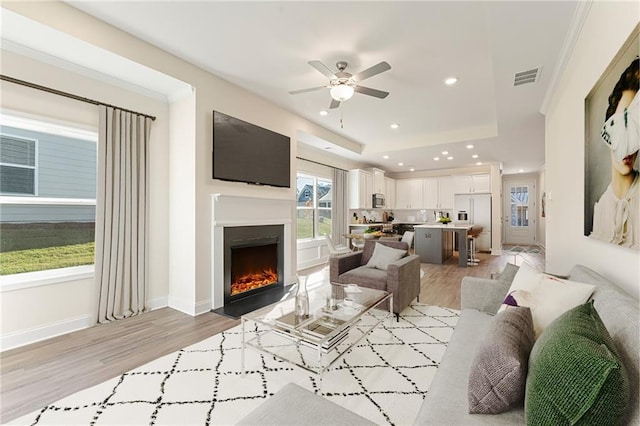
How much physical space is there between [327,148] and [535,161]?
5.80 metres

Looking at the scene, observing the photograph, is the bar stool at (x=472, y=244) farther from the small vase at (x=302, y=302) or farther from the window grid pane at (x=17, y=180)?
the window grid pane at (x=17, y=180)

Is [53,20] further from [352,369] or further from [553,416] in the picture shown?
[553,416]

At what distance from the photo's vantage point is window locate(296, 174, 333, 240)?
6.36 meters

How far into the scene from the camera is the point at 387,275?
317 cm

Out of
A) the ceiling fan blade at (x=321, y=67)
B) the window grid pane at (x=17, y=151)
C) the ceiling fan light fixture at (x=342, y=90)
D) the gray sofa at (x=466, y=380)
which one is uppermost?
the ceiling fan blade at (x=321, y=67)

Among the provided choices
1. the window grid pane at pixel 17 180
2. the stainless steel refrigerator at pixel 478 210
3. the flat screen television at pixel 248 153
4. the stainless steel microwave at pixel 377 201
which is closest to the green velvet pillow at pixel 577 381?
the flat screen television at pixel 248 153

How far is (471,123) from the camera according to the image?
17.1 feet

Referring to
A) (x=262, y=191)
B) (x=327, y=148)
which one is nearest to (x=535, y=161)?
(x=327, y=148)

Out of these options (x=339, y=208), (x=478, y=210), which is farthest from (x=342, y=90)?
(x=478, y=210)

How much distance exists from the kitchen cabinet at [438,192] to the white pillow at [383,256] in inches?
228

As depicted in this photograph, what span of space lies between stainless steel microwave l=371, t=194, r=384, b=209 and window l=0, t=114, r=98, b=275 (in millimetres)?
6362

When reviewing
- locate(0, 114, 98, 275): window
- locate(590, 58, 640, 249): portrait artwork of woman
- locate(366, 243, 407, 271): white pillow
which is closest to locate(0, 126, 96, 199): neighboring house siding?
locate(0, 114, 98, 275): window

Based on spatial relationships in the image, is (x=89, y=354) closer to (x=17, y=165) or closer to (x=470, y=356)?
(x=17, y=165)

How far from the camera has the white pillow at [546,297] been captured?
4.75 ft
